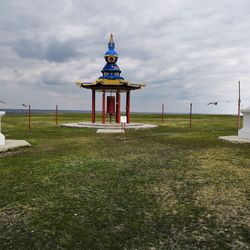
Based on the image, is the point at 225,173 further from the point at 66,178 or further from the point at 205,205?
the point at 66,178

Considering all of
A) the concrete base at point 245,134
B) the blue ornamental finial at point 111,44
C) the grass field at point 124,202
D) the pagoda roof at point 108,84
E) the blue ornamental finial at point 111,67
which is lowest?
the grass field at point 124,202

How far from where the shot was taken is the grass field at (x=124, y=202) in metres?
5.81

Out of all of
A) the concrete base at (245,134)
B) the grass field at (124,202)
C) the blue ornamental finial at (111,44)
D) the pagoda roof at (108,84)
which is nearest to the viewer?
the grass field at (124,202)

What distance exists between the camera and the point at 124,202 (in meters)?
7.91

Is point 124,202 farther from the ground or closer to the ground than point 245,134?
closer to the ground

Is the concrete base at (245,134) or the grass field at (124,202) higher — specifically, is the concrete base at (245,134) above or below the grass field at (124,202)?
above

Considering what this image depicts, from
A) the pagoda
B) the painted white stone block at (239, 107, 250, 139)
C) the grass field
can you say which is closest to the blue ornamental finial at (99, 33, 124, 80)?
the pagoda

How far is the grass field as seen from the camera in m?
5.81

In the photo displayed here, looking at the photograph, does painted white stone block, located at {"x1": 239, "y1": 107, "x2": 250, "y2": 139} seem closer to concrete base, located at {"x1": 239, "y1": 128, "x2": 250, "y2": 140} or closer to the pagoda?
concrete base, located at {"x1": 239, "y1": 128, "x2": 250, "y2": 140}

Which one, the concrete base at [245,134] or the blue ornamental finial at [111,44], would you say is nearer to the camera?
the concrete base at [245,134]

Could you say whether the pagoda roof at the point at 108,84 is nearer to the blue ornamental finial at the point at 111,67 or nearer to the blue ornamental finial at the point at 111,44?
the blue ornamental finial at the point at 111,67

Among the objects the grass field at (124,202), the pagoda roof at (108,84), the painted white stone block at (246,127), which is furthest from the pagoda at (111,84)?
the grass field at (124,202)

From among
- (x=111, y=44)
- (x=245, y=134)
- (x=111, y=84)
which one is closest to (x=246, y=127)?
(x=245, y=134)

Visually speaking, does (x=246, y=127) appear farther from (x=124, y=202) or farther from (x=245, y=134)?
(x=124, y=202)
